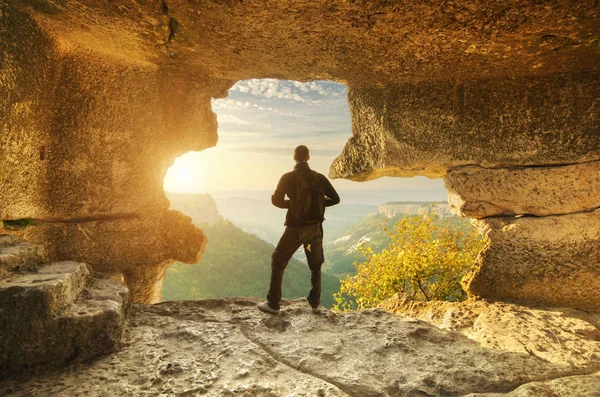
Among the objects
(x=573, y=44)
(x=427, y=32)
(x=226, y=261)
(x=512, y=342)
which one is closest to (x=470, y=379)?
(x=512, y=342)

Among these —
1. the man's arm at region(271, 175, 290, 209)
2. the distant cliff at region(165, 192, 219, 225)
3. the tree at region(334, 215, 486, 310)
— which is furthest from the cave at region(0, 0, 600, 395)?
the distant cliff at region(165, 192, 219, 225)

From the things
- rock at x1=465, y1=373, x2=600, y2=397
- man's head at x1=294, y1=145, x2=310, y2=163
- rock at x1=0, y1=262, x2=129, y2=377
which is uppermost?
man's head at x1=294, y1=145, x2=310, y2=163

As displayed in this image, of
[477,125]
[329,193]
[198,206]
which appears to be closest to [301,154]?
[329,193]

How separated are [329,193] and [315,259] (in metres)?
0.85

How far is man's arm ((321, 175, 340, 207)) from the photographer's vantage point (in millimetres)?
4340

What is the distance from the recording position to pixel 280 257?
4207 mm

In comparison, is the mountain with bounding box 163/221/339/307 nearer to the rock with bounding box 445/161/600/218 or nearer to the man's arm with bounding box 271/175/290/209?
the rock with bounding box 445/161/600/218

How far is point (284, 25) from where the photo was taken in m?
3.78

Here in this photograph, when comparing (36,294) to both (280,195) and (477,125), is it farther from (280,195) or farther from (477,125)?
(477,125)

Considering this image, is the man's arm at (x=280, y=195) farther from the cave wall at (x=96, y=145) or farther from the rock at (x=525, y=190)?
the rock at (x=525, y=190)

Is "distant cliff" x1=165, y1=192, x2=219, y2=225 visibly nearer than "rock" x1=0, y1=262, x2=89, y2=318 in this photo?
No

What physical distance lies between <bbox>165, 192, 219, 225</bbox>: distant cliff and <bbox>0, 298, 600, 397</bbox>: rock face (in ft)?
314

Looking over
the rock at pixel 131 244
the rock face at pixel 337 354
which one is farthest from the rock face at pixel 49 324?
the rock at pixel 131 244

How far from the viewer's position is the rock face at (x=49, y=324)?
2.57 m
